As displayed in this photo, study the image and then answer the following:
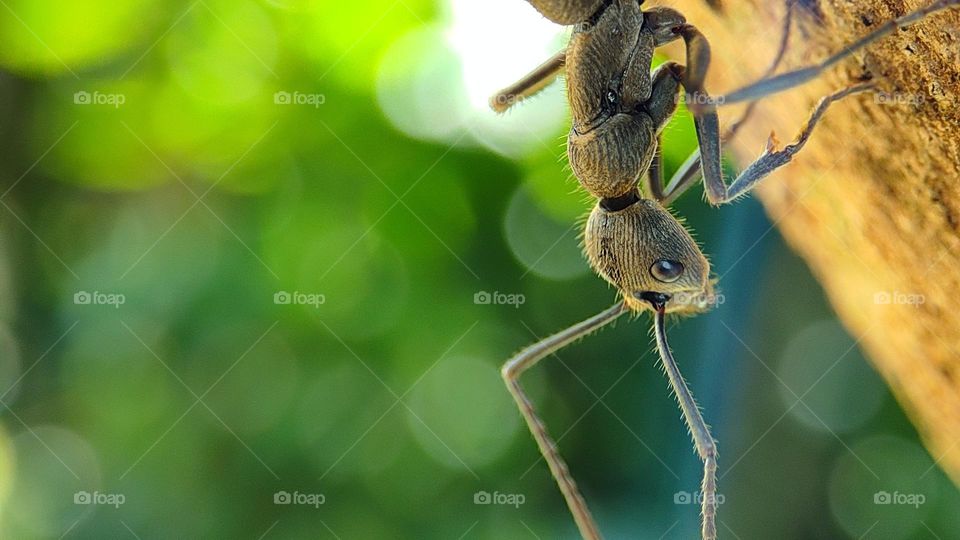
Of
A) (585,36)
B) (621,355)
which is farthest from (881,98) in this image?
(621,355)

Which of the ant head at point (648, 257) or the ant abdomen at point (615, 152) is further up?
the ant abdomen at point (615, 152)

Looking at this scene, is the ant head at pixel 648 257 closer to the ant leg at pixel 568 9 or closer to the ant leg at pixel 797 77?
the ant leg at pixel 797 77

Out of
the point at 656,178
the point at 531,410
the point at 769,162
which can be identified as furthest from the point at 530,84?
the point at 531,410

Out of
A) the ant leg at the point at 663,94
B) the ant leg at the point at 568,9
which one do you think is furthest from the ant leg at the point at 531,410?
the ant leg at the point at 568,9

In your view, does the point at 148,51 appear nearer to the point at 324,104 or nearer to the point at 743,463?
the point at 324,104

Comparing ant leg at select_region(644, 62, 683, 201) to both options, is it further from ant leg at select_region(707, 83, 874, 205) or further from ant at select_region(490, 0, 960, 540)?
ant leg at select_region(707, 83, 874, 205)

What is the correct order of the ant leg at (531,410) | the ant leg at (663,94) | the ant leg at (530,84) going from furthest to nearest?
the ant leg at (530,84) < the ant leg at (531,410) < the ant leg at (663,94)
